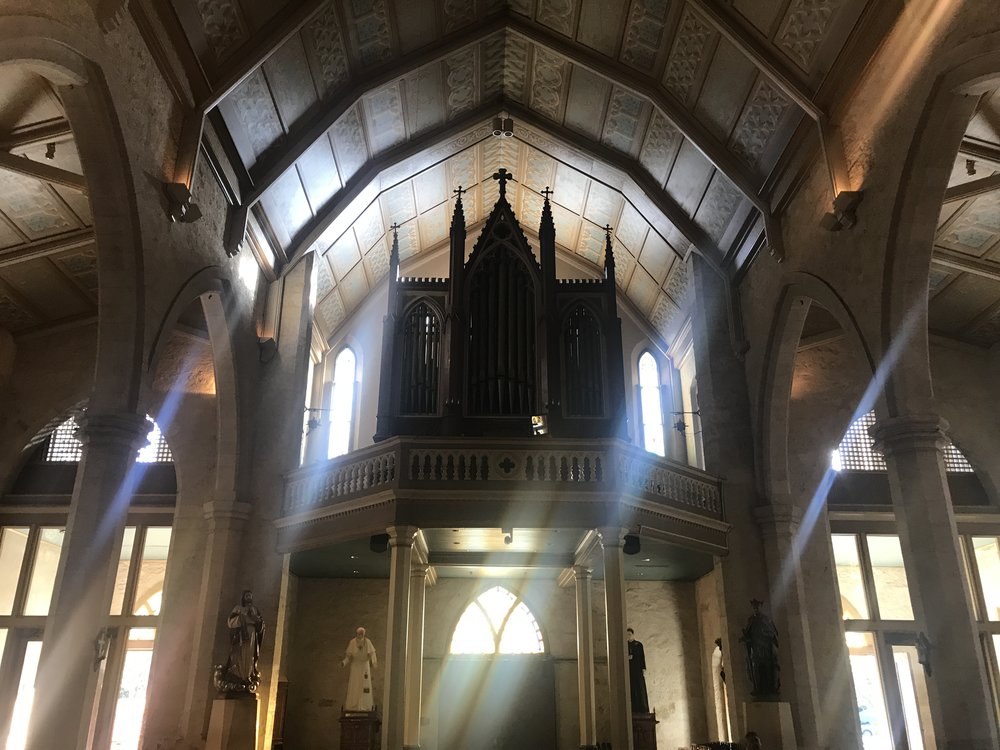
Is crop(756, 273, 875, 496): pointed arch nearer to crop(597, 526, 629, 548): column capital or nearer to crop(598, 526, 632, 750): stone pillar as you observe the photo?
crop(597, 526, 629, 548): column capital

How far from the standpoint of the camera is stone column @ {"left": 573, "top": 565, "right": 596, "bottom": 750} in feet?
43.5

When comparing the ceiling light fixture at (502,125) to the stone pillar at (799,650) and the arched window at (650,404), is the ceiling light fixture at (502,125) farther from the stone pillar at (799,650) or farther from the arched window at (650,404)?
the stone pillar at (799,650)

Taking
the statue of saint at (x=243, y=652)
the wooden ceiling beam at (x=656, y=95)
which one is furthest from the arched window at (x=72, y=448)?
the wooden ceiling beam at (x=656, y=95)

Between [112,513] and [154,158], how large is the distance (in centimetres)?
416

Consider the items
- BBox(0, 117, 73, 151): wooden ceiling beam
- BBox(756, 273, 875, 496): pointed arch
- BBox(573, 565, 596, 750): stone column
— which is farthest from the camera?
BBox(573, 565, 596, 750): stone column

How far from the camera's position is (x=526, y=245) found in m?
15.6

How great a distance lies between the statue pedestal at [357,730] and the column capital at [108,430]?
274 inches

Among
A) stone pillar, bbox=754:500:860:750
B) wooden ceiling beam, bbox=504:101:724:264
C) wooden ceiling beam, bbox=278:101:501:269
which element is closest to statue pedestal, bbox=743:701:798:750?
stone pillar, bbox=754:500:860:750

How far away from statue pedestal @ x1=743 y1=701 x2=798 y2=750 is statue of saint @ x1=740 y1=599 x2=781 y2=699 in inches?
7.9

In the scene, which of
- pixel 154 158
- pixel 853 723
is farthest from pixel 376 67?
pixel 853 723

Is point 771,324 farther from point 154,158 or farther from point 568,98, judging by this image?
point 154,158

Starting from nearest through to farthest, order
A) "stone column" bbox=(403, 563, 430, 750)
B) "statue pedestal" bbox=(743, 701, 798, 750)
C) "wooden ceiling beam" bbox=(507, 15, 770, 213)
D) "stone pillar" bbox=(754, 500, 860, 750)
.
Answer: "statue pedestal" bbox=(743, 701, 798, 750) < "stone pillar" bbox=(754, 500, 860, 750) < "wooden ceiling beam" bbox=(507, 15, 770, 213) < "stone column" bbox=(403, 563, 430, 750)

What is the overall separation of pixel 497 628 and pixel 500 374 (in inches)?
233

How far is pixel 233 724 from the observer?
10867 mm
